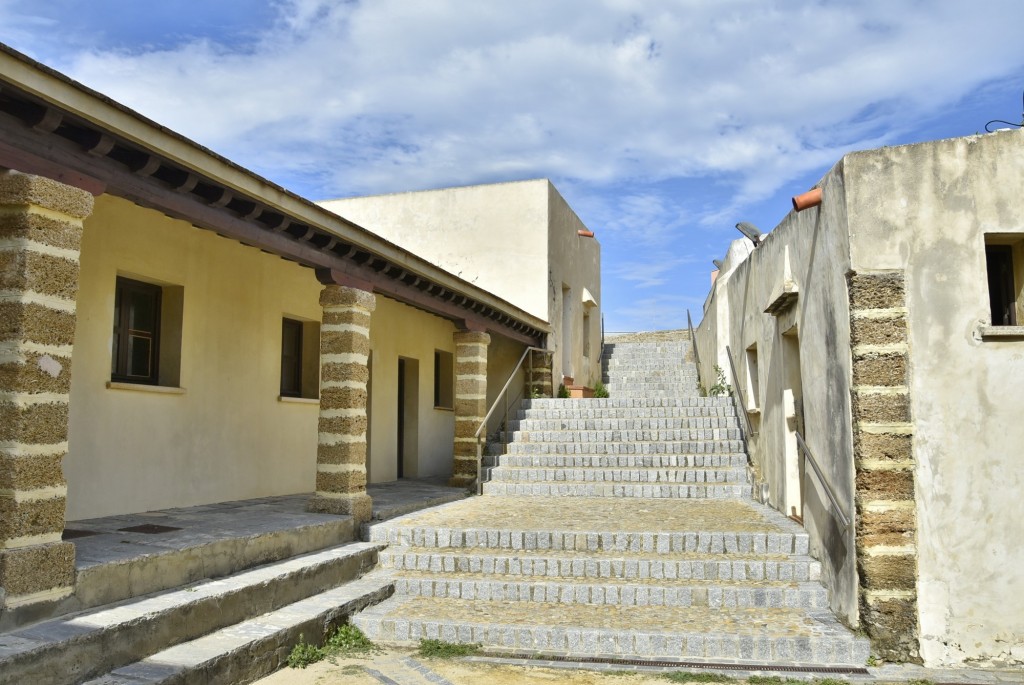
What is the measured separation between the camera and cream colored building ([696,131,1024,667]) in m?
5.38

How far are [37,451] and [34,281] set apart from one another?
38.2 inches

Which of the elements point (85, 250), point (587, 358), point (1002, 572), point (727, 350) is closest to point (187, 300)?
point (85, 250)

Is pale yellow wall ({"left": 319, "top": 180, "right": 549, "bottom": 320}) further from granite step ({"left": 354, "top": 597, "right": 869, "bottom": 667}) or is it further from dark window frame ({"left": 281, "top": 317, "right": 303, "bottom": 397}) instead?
granite step ({"left": 354, "top": 597, "right": 869, "bottom": 667})

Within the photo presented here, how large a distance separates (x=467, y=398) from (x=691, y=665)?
6787 millimetres

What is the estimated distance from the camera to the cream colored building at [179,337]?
178 inches

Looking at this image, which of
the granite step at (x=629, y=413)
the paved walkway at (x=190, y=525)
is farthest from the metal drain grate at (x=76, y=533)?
the granite step at (x=629, y=413)

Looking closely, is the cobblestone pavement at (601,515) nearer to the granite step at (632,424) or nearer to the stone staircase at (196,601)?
the stone staircase at (196,601)

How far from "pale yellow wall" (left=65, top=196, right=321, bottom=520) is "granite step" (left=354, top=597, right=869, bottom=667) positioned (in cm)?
267

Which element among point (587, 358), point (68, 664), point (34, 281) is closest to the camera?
point (68, 664)

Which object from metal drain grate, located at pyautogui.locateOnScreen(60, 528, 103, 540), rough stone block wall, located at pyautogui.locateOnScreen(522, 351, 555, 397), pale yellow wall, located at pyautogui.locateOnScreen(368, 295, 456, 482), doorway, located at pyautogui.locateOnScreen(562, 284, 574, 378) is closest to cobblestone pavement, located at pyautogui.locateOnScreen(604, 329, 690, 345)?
doorway, located at pyautogui.locateOnScreen(562, 284, 574, 378)

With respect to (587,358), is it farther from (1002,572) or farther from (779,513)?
(1002,572)

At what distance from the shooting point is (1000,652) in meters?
5.32

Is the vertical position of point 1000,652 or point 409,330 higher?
point 409,330

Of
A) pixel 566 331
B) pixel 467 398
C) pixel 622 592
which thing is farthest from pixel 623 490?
pixel 566 331
